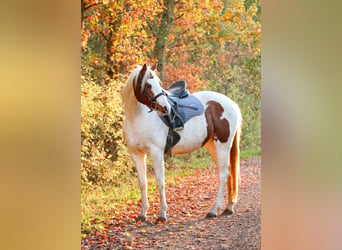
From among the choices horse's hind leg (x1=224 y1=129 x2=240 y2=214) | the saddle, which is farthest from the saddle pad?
horse's hind leg (x1=224 y1=129 x2=240 y2=214)

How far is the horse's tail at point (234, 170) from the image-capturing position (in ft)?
14.9

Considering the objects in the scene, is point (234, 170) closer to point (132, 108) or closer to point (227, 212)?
point (227, 212)

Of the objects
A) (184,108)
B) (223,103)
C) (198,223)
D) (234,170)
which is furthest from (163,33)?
(198,223)

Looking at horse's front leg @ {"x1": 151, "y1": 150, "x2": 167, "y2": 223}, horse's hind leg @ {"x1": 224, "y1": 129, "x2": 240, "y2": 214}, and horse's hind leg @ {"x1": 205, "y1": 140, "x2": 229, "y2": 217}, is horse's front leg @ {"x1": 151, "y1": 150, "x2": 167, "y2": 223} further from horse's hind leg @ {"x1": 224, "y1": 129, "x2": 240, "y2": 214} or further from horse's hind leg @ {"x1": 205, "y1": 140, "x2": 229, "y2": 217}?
horse's hind leg @ {"x1": 224, "y1": 129, "x2": 240, "y2": 214}

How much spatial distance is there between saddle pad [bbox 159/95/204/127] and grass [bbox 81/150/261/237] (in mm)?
335

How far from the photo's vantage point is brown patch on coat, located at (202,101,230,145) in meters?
4.55

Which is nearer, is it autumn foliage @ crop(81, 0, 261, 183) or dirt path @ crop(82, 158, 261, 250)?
autumn foliage @ crop(81, 0, 261, 183)

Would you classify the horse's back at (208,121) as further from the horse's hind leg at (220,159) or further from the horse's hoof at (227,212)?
the horse's hoof at (227,212)

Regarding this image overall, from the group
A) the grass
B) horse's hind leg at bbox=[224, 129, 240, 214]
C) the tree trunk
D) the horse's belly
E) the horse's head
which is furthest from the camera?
horse's hind leg at bbox=[224, 129, 240, 214]

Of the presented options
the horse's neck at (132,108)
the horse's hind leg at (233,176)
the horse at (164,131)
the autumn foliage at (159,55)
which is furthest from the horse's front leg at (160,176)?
the horse's hind leg at (233,176)

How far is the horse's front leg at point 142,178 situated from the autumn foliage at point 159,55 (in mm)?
71
